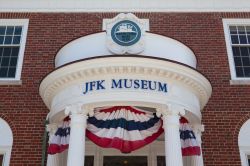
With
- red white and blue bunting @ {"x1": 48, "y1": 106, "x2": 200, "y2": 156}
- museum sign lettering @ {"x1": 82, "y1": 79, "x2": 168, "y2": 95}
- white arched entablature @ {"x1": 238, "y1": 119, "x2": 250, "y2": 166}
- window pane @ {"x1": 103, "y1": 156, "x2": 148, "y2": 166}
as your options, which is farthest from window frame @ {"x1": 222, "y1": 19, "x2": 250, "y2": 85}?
museum sign lettering @ {"x1": 82, "y1": 79, "x2": 168, "y2": 95}

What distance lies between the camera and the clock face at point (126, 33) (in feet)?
35.4

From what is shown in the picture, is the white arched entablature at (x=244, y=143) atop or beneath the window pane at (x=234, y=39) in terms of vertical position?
beneath

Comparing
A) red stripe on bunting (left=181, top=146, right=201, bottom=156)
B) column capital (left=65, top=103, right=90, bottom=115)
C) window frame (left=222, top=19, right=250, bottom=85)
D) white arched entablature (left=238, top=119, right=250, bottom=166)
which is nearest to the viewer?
column capital (left=65, top=103, right=90, bottom=115)

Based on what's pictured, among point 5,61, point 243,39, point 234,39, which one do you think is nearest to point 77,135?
point 5,61

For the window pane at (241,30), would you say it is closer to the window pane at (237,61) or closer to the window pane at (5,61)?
the window pane at (237,61)

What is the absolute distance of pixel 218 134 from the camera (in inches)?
502

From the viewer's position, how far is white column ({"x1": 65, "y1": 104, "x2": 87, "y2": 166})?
9.42m

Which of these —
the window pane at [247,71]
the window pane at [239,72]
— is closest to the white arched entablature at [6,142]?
the window pane at [239,72]

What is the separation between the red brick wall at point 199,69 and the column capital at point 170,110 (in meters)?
2.99

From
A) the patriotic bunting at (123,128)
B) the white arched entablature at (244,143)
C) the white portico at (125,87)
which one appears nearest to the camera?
the white portico at (125,87)

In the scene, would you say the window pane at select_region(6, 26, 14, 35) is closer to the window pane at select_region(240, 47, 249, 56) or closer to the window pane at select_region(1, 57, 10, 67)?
the window pane at select_region(1, 57, 10, 67)

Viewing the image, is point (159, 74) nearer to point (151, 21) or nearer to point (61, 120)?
point (61, 120)
